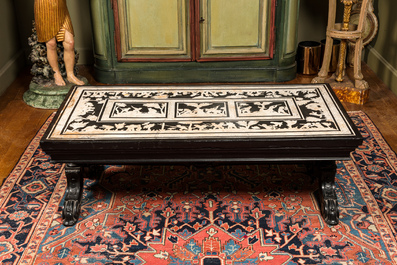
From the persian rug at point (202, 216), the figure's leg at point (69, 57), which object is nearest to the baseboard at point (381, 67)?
the persian rug at point (202, 216)

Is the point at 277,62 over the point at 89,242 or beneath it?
over

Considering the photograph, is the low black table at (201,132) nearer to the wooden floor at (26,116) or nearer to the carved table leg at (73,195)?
the carved table leg at (73,195)

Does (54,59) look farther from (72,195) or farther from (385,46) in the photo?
(385,46)

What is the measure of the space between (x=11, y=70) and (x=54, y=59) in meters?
0.91

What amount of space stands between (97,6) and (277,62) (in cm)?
177

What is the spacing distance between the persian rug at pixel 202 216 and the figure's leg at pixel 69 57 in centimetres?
112

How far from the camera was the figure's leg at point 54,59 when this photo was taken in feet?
13.9

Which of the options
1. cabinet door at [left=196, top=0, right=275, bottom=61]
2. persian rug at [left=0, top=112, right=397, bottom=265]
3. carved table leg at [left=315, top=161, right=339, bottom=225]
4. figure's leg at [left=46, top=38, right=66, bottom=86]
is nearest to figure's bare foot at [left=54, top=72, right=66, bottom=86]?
figure's leg at [left=46, top=38, right=66, bottom=86]

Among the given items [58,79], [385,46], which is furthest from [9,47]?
[385,46]

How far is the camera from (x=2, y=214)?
2.90 meters

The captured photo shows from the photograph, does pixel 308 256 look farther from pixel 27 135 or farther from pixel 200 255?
pixel 27 135

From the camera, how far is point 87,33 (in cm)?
528

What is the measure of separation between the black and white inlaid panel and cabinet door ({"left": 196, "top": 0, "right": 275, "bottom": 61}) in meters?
1.50

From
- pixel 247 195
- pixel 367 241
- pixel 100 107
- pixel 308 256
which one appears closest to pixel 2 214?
pixel 100 107
